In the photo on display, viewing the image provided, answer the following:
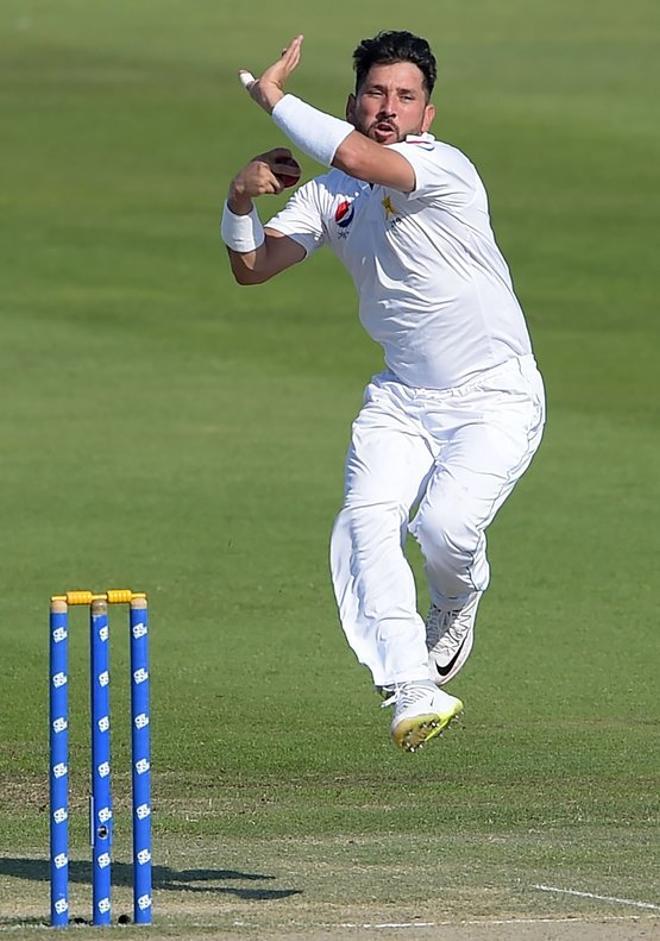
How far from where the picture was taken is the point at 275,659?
41.4ft

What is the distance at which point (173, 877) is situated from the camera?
7.81 m

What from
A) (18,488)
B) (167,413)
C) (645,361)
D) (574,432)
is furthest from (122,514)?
(645,361)

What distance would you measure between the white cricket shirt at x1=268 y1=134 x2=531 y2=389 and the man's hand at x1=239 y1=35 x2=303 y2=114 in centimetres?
46

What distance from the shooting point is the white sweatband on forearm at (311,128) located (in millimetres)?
7074

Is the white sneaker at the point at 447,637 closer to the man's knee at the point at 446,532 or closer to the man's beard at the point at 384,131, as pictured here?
the man's knee at the point at 446,532

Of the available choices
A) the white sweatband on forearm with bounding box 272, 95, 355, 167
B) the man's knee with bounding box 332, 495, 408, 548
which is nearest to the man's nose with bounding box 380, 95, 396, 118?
the white sweatband on forearm with bounding box 272, 95, 355, 167

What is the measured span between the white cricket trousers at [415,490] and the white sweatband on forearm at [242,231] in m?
0.68

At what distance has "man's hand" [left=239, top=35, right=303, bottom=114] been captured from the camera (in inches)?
285

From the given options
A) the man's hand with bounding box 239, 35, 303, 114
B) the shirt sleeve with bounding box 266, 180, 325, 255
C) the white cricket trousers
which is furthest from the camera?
the shirt sleeve with bounding box 266, 180, 325, 255

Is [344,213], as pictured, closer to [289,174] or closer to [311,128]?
[289,174]

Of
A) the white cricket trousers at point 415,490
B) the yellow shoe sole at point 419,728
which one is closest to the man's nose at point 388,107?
the white cricket trousers at point 415,490

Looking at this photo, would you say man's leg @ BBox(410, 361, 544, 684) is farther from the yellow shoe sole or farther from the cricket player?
the yellow shoe sole

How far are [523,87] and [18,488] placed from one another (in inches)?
892

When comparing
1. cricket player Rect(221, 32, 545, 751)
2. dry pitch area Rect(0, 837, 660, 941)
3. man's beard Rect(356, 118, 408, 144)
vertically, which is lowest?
dry pitch area Rect(0, 837, 660, 941)
